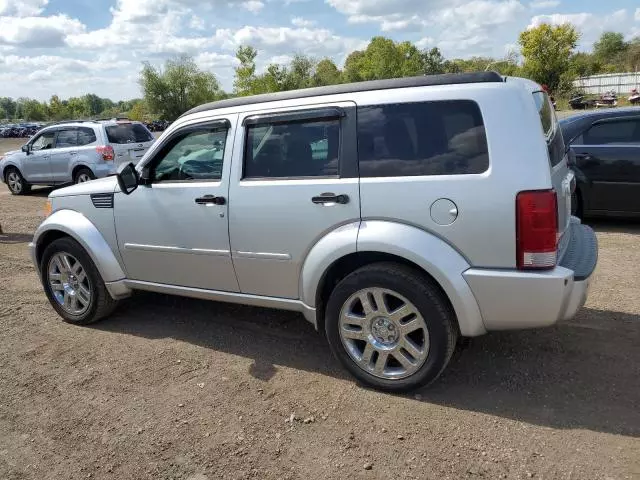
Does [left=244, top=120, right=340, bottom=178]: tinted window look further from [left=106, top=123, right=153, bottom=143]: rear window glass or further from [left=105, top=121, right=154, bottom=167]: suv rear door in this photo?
[left=106, top=123, right=153, bottom=143]: rear window glass

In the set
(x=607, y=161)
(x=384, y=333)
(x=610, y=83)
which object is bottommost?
(x=384, y=333)

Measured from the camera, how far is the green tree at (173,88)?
73875mm

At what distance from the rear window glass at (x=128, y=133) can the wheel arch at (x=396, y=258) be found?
10424mm

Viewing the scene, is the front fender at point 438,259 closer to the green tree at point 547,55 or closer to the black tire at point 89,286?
the black tire at point 89,286

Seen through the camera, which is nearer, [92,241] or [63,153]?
[92,241]

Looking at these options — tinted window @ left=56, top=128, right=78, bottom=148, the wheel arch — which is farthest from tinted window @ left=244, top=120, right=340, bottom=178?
tinted window @ left=56, top=128, right=78, bottom=148

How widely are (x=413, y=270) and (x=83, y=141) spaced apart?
37.8 ft

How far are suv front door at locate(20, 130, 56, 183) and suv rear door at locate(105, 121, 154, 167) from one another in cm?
183

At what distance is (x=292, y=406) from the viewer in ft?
11.3

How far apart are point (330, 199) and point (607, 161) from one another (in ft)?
17.8

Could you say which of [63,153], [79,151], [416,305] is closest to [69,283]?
[416,305]

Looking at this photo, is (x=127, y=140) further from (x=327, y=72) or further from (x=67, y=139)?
(x=327, y=72)

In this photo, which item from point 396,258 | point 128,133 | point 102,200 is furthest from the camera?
point 128,133

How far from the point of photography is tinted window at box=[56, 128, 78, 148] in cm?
1293
